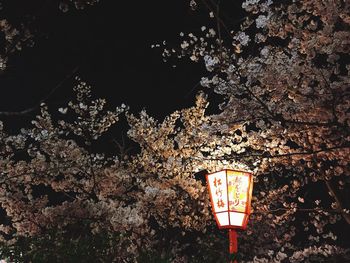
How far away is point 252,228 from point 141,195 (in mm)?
5704

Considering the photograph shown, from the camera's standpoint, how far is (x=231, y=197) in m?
9.52

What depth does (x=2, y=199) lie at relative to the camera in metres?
17.2

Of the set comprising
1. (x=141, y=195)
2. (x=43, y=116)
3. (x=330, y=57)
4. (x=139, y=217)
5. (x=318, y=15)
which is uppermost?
(x=43, y=116)

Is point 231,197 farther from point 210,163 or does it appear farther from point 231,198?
point 210,163

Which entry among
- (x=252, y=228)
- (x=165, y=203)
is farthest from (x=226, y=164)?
(x=252, y=228)

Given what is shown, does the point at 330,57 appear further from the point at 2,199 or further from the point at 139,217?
the point at 2,199

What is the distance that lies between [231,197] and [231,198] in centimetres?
2

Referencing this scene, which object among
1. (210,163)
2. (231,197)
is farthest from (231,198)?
(210,163)

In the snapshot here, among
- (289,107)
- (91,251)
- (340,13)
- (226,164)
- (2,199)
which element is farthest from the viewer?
(2,199)

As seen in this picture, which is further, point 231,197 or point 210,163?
point 210,163

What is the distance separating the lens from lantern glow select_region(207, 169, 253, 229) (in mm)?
9281

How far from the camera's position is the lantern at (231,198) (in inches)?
364

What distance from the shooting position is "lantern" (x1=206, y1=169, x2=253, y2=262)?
364 inches

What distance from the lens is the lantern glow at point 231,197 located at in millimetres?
9281
